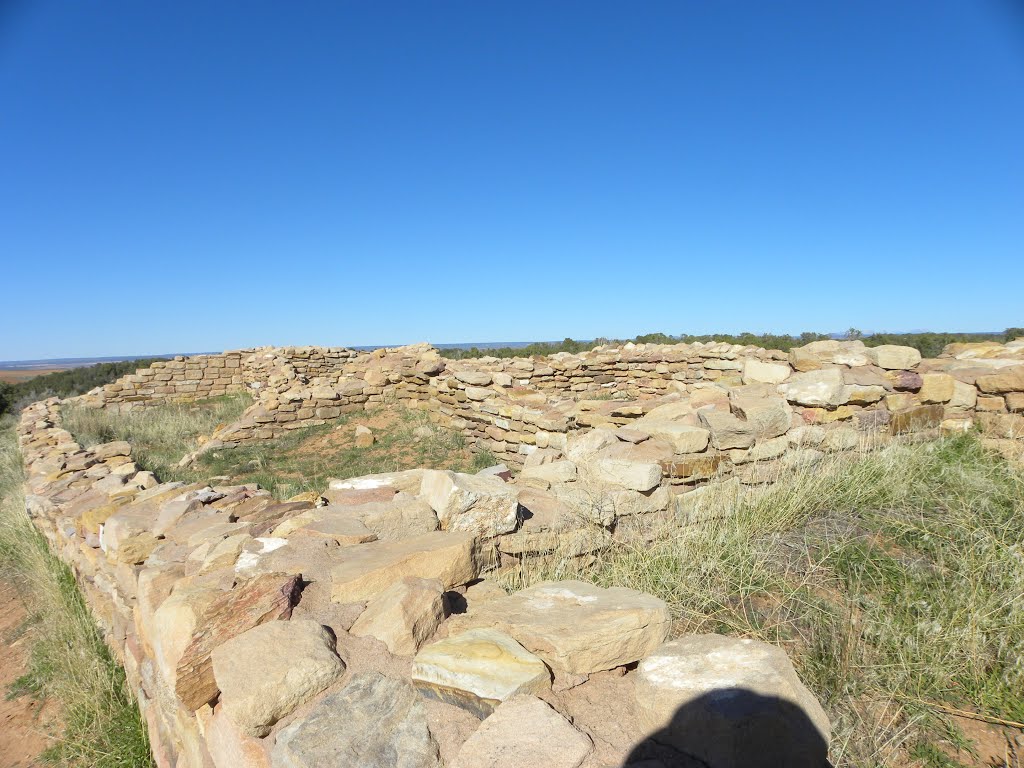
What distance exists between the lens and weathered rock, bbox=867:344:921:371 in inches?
205

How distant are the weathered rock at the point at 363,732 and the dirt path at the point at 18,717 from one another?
2.85 meters

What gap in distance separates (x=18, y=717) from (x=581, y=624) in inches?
161

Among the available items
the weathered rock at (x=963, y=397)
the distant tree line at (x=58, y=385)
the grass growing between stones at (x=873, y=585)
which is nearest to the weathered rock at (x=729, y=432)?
the grass growing between stones at (x=873, y=585)

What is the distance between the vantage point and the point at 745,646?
173cm

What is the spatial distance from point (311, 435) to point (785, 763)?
8742mm

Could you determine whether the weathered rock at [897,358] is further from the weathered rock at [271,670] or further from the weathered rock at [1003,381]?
the weathered rock at [271,670]

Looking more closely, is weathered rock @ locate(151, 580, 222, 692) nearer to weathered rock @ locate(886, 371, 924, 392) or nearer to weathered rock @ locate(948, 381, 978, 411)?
weathered rock @ locate(886, 371, 924, 392)

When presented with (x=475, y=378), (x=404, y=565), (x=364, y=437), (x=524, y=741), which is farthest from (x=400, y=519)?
(x=475, y=378)

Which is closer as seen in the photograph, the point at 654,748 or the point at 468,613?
the point at 654,748

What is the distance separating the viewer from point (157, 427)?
10445mm

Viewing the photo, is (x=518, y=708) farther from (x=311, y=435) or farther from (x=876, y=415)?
(x=311, y=435)

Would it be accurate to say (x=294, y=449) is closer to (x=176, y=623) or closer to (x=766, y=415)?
(x=176, y=623)

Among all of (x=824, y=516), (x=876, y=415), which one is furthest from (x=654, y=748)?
(x=876, y=415)

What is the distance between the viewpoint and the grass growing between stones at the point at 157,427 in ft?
27.0
